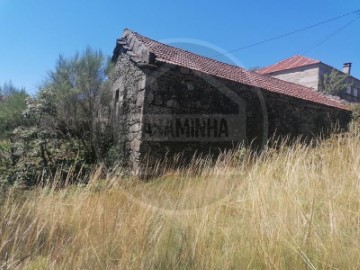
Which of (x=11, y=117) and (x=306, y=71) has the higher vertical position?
(x=306, y=71)

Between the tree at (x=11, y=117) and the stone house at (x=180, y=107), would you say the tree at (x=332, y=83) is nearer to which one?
the stone house at (x=180, y=107)

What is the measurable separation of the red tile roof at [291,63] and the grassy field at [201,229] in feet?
69.7

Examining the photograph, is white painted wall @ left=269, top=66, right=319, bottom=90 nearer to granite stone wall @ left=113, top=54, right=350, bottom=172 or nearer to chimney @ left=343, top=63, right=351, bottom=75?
chimney @ left=343, top=63, right=351, bottom=75

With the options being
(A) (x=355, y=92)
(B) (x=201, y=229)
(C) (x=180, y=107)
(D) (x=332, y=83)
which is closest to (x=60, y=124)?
(C) (x=180, y=107)

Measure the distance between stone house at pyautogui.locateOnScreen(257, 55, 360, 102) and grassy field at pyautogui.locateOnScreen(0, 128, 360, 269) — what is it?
20707 mm

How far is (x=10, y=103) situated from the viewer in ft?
25.1

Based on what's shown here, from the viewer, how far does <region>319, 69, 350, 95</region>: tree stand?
68.9 feet

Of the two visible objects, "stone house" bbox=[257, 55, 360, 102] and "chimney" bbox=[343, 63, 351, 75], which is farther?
"chimney" bbox=[343, 63, 351, 75]

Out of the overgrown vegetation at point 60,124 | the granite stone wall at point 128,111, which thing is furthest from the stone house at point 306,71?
the overgrown vegetation at point 60,124

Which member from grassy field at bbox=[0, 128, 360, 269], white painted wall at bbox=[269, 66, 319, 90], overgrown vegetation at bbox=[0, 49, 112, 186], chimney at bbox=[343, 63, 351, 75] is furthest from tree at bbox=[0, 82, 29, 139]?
chimney at bbox=[343, 63, 351, 75]

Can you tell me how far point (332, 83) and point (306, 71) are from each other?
2.07 m

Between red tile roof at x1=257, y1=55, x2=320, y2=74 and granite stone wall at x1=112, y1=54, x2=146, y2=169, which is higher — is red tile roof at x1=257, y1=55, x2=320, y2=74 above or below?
above

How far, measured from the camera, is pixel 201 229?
243 centimetres

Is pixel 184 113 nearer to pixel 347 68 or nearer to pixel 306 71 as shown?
pixel 306 71
